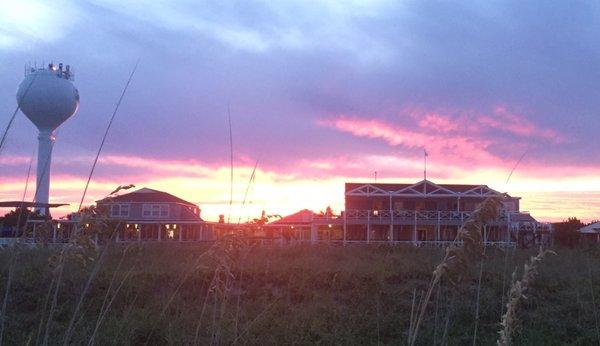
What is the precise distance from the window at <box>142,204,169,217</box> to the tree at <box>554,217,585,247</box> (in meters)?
29.5

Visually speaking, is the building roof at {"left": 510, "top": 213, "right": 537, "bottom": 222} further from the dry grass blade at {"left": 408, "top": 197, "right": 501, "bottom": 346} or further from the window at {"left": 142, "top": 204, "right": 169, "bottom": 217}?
the dry grass blade at {"left": 408, "top": 197, "right": 501, "bottom": 346}

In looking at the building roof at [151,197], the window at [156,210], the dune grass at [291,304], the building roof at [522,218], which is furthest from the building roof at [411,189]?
the dune grass at [291,304]

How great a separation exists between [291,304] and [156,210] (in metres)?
42.0

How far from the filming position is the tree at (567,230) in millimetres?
38156

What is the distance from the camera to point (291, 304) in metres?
10.9

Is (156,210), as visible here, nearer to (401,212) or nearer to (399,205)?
(399,205)

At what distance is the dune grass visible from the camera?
8352 mm

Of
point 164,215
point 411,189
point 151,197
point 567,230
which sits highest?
point 411,189

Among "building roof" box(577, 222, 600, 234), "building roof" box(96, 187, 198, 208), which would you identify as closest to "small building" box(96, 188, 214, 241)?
"building roof" box(96, 187, 198, 208)

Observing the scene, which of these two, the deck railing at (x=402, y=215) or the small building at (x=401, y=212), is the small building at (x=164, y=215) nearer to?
the small building at (x=401, y=212)

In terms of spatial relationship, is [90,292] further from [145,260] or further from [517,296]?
[517,296]

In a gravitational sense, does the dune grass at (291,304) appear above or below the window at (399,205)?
below

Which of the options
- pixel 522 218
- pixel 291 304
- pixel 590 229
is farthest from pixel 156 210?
pixel 291 304

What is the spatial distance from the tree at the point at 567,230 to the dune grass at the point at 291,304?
997 inches
